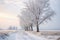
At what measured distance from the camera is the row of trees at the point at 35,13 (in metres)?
1.95

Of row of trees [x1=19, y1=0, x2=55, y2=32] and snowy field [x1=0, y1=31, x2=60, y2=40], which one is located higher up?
row of trees [x1=19, y1=0, x2=55, y2=32]

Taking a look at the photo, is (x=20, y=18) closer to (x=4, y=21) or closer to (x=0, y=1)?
(x=4, y=21)

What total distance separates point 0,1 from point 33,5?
0.56 metres

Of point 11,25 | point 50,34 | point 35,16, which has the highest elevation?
point 35,16

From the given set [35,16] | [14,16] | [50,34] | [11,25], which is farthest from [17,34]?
[50,34]

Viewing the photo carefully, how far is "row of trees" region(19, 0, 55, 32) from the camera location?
6.38 feet

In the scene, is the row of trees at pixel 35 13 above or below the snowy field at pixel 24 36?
above

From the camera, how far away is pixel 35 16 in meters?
1.96

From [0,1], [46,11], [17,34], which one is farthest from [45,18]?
[0,1]

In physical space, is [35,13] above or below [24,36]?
above

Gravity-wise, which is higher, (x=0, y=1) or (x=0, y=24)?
(x=0, y=1)

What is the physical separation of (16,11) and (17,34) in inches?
15.2

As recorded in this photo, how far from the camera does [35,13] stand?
6.42 feet

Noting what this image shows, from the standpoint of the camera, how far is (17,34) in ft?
6.27
